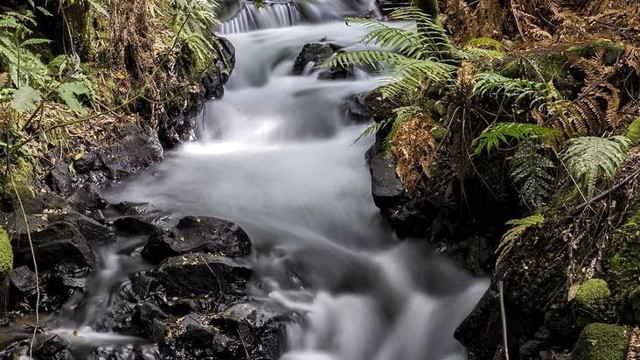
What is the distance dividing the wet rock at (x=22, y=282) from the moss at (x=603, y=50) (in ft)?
13.5

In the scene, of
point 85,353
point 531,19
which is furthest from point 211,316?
point 531,19

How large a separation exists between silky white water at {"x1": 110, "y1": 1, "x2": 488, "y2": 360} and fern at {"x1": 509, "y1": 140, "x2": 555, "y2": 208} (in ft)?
2.96

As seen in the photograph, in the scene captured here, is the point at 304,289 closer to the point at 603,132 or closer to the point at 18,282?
the point at 18,282

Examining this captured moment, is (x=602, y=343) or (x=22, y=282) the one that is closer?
(x=602, y=343)

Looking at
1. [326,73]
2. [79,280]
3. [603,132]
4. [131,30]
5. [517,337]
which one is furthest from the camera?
[326,73]

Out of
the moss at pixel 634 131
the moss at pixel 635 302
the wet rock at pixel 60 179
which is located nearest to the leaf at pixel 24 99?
the wet rock at pixel 60 179

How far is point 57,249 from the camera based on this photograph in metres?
4.19

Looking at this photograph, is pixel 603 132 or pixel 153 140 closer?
pixel 603 132

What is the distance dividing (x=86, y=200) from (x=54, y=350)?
1.89 m

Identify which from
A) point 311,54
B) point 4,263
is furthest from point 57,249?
point 311,54

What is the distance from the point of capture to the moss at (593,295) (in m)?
2.64

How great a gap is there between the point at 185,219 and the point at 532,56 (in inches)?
118

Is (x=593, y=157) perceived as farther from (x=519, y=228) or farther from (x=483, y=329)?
(x=483, y=329)

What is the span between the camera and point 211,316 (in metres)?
3.94
